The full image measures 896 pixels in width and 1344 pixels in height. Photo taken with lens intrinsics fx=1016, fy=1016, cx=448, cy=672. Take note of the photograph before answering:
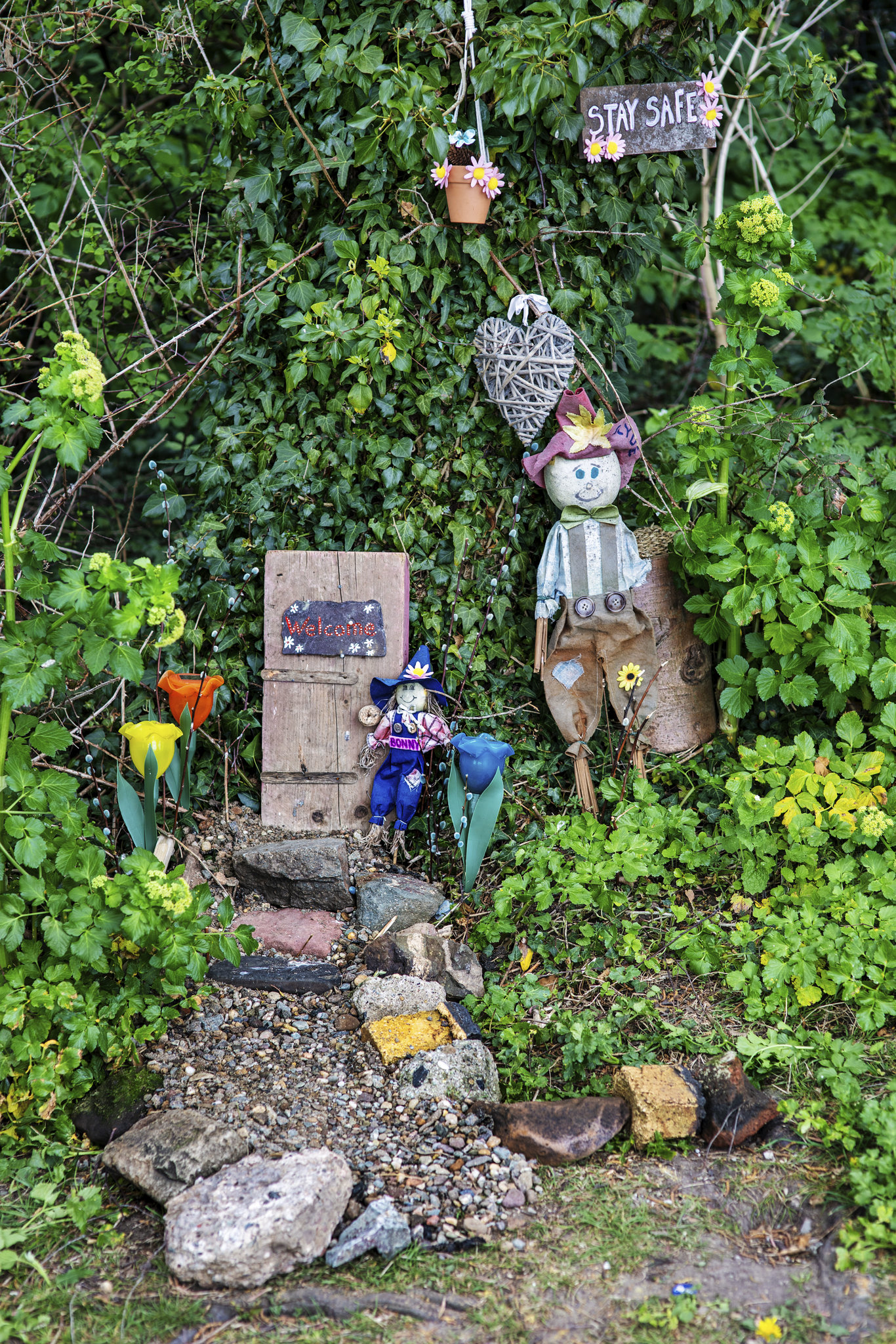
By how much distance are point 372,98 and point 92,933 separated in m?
3.01

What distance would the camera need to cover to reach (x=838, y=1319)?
2148mm

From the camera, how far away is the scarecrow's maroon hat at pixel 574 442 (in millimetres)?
3691

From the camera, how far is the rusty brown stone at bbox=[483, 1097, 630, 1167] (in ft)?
8.66

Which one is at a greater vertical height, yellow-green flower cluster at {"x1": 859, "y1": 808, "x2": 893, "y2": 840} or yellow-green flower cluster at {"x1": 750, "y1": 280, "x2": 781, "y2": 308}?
yellow-green flower cluster at {"x1": 750, "y1": 280, "x2": 781, "y2": 308}

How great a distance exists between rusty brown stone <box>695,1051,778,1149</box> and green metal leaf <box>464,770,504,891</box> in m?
1.06

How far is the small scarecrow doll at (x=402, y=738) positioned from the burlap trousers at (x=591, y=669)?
0.46 meters

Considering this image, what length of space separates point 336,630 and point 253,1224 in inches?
81.8

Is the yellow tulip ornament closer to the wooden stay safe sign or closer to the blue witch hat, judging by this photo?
the blue witch hat

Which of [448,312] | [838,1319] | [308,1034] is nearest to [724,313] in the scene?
[448,312]

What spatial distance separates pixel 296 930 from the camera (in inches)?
136

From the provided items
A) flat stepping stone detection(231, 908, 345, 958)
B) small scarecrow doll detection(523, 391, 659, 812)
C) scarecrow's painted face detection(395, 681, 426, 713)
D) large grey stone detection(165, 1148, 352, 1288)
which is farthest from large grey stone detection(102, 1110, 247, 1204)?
small scarecrow doll detection(523, 391, 659, 812)

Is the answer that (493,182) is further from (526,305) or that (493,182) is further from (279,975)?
(279,975)

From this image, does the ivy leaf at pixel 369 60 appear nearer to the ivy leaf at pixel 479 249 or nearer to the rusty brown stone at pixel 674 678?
the ivy leaf at pixel 479 249

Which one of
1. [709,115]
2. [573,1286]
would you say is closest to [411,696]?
[573,1286]
